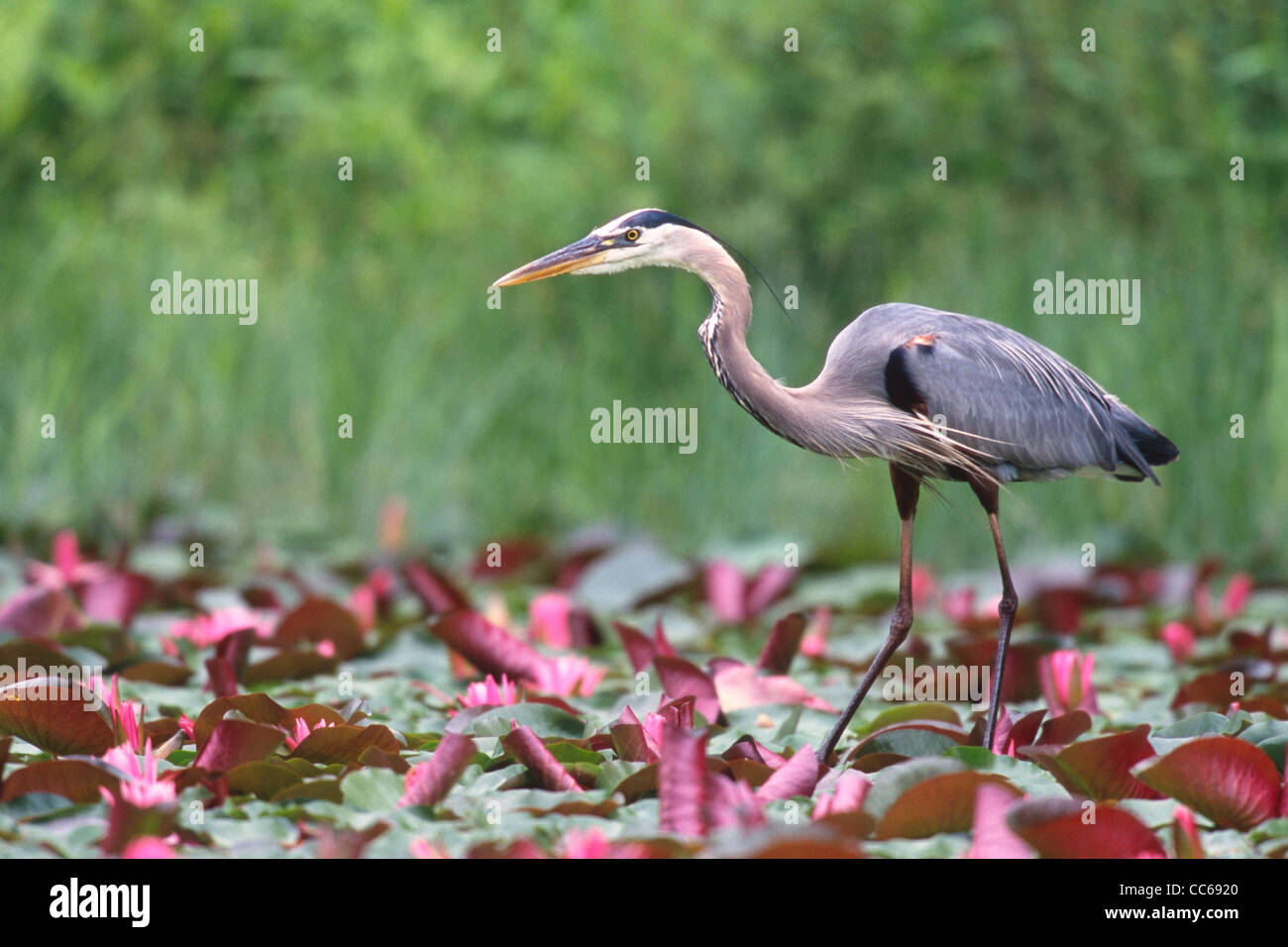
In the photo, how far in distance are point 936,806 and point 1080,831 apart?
0.96 feet

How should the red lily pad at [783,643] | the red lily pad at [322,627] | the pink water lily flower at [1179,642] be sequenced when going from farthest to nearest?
the pink water lily flower at [1179,642], the red lily pad at [322,627], the red lily pad at [783,643]

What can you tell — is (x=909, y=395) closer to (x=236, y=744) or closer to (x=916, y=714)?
(x=916, y=714)

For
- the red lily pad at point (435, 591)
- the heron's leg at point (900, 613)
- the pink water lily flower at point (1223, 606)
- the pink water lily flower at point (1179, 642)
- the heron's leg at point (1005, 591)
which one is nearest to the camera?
the heron's leg at point (900, 613)

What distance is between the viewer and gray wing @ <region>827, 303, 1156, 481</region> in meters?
4.15

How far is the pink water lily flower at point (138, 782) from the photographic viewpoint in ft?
9.72

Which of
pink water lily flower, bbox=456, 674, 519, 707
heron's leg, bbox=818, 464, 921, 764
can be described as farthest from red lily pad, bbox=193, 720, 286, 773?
heron's leg, bbox=818, 464, 921, 764

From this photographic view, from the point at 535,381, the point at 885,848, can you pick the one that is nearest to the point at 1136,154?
the point at 535,381

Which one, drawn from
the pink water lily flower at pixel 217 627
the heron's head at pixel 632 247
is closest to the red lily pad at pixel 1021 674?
the heron's head at pixel 632 247

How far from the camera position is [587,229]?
10.9 metres

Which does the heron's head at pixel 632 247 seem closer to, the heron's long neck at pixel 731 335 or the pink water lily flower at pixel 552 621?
the heron's long neck at pixel 731 335

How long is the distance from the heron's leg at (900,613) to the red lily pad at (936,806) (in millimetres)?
758

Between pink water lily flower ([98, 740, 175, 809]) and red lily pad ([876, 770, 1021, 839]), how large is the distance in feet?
4.50

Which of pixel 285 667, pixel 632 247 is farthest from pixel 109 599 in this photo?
pixel 632 247

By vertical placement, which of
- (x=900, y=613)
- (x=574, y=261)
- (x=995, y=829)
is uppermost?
(x=574, y=261)
